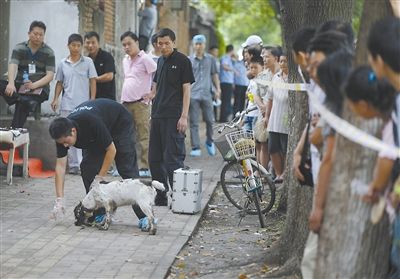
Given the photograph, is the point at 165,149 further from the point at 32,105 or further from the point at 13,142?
the point at 32,105

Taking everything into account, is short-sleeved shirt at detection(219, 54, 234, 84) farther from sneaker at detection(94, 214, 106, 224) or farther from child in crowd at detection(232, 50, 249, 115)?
sneaker at detection(94, 214, 106, 224)

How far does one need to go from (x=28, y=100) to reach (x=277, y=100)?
3.69 m

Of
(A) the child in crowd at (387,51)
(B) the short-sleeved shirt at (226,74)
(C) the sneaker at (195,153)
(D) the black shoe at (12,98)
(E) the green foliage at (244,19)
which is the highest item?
(E) the green foliage at (244,19)

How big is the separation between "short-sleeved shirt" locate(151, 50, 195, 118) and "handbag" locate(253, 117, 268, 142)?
7.16 feet

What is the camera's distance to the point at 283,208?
10.9 m

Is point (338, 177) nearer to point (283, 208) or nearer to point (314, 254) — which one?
point (314, 254)

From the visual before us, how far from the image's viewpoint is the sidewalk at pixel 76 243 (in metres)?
7.70

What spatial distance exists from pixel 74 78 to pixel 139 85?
3.19 feet

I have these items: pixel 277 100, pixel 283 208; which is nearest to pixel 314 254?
pixel 283 208

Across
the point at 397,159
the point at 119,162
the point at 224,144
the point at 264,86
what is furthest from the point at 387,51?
the point at 264,86

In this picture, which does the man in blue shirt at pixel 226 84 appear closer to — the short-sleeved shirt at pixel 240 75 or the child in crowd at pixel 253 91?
the short-sleeved shirt at pixel 240 75

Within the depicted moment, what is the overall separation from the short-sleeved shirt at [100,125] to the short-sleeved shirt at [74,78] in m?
3.48

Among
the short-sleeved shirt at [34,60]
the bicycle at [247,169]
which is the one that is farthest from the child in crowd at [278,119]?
the short-sleeved shirt at [34,60]

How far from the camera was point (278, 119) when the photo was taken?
1183cm
